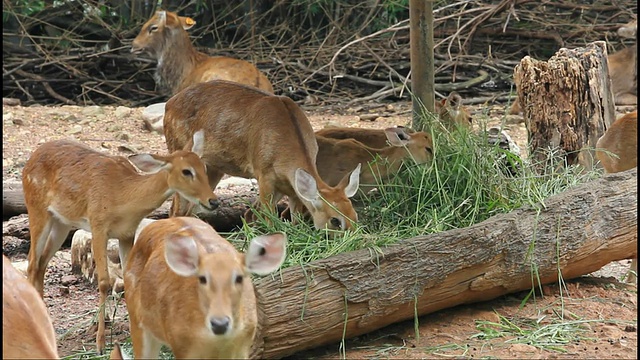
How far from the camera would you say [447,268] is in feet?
20.1

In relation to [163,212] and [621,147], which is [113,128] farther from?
[621,147]

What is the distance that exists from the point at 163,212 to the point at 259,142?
5.20 feet

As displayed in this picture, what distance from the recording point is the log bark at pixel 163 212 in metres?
8.36

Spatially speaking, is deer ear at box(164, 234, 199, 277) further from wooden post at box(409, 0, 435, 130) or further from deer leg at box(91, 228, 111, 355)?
wooden post at box(409, 0, 435, 130)

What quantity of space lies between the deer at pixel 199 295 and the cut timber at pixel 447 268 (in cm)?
67

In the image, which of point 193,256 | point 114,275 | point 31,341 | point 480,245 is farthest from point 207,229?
point 114,275

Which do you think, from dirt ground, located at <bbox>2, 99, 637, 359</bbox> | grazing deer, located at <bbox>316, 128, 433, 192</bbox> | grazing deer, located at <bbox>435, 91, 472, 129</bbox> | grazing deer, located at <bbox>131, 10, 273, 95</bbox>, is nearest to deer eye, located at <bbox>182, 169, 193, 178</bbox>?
dirt ground, located at <bbox>2, 99, 637, 359</bbox>

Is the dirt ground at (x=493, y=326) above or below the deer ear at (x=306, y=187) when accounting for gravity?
below

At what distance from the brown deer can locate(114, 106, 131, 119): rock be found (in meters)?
6.76

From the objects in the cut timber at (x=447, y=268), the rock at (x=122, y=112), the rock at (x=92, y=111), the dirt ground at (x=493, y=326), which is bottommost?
the dirt ground at (x=493, y=326)

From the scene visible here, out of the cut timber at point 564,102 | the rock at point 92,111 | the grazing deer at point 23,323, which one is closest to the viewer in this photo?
the grazing deer at point 23,323

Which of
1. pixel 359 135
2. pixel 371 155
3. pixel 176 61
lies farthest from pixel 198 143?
pixel 176 61

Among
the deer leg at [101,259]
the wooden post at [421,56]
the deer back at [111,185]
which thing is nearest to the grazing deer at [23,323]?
the deer leg at [101,259]

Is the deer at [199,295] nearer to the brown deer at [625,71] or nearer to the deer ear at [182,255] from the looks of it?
the deer ear at [182,255]
